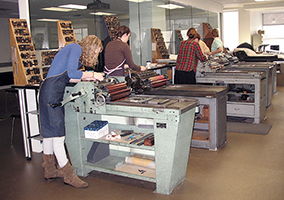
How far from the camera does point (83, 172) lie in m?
3.18

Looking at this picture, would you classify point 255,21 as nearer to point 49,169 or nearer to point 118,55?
point 118,55

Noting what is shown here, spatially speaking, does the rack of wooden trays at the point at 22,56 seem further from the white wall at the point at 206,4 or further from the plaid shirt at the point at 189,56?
the white wall at the point at 206,4

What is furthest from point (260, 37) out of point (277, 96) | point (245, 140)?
point (245, 140)

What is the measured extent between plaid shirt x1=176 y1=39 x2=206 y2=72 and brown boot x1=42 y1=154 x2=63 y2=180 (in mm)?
2571

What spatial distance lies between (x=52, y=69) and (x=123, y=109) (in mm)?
797

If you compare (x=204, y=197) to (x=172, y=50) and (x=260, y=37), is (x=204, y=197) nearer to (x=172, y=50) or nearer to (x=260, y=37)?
(x=172, y=50)

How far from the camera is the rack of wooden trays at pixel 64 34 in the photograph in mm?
4848

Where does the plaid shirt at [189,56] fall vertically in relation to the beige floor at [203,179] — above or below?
above

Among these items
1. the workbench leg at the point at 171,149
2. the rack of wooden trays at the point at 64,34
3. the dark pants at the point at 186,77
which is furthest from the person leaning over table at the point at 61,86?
the dark pants at the point at 186,77

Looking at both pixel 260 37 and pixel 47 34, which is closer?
pixel 47 34

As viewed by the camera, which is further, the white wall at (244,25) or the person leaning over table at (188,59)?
the white wall at (244,25)

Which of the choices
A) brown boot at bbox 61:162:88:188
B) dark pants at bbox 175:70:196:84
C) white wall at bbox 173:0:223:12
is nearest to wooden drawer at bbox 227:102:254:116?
dark pants at bbox 175:70:196:84

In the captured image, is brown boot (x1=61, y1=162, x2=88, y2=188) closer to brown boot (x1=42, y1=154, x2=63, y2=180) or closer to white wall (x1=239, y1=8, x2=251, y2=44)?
brown boot (x1=42, y1=154, x2=63, y2=180)

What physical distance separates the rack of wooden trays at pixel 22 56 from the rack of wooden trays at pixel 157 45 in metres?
3.42
